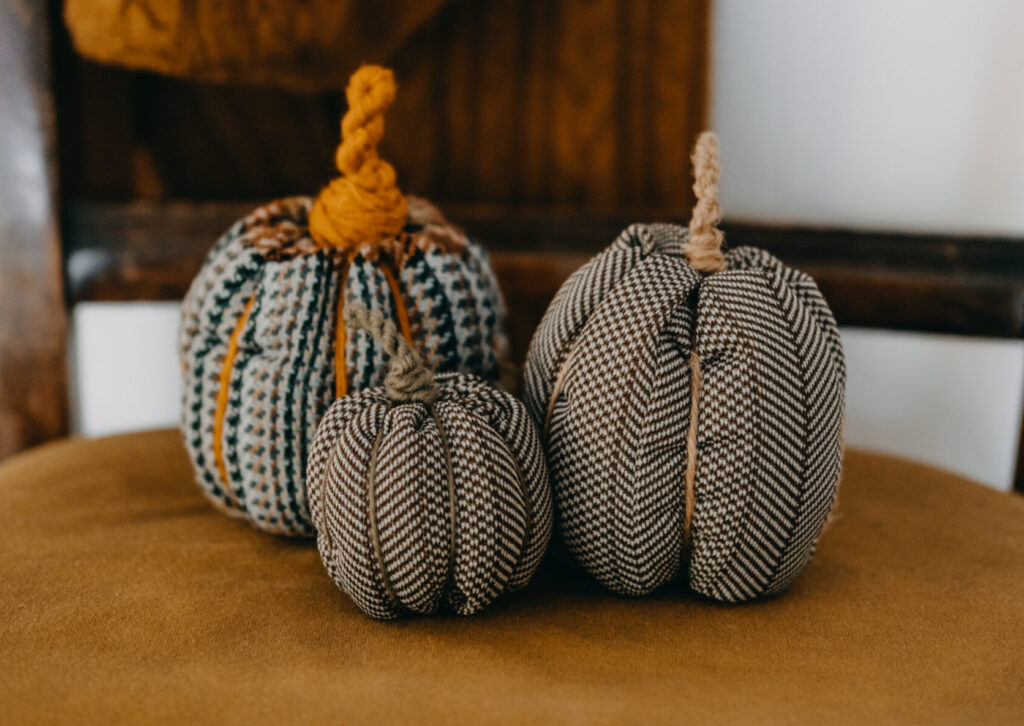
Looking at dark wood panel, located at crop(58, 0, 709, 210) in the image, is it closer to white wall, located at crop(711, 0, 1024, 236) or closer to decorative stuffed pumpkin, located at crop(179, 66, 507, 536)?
white wall, located at crop(711, 0, 1024, 236)

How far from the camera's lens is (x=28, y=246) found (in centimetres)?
91

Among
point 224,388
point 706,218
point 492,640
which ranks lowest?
point 492,640

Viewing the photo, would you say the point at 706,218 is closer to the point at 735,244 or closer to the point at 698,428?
the point at 698,428

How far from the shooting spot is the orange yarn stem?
570 millimetres

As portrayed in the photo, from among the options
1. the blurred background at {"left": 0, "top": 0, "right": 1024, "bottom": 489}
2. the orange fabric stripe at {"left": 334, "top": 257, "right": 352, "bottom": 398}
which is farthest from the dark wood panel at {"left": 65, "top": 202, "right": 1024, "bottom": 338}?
the orange fabric stripe at {"left": 334, "top": 257, "right": 352, "bottom": 398}

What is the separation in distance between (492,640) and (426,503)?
86 millimetres

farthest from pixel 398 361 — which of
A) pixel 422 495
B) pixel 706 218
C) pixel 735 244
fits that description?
pixel 735 244

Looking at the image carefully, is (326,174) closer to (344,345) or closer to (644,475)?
(344,345)

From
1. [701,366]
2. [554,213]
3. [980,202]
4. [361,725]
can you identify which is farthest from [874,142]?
[361,725]

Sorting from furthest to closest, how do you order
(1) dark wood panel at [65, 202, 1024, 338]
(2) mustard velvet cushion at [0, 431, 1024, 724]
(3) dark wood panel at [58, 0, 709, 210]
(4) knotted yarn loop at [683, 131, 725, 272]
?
(3) dark wood panel at [58, 0, 709, 210] → (1) dark wood panel at [65, 202, 1024, 338] → (4) knotted yarn loop at [683, 131, 725, 272] → (2) mustard velvet cushion at [0, 431, 1024, 724]

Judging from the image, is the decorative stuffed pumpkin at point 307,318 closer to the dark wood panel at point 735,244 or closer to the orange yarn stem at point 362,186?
the orange yarn stem at point 362,186

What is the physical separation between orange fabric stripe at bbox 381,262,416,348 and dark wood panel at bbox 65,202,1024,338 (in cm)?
34

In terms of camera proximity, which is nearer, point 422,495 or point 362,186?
point 422,495

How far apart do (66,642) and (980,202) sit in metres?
0.87
